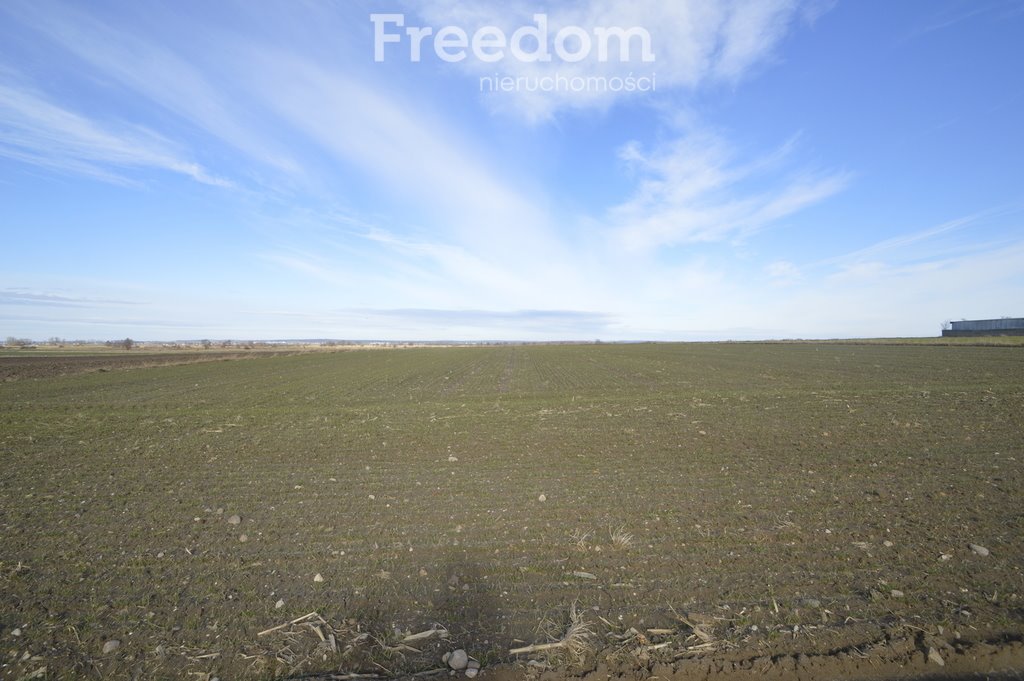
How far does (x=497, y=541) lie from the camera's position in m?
5.61

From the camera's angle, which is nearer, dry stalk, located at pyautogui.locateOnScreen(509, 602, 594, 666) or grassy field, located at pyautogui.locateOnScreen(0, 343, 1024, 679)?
dry stalk, located at pyautogui.locateOnScreen(509, 602, 594, 666)

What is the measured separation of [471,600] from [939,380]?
25904mm

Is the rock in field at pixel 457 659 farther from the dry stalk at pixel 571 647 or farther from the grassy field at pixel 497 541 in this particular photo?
the dry stalk at pixel 571 647

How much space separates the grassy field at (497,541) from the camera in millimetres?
3807

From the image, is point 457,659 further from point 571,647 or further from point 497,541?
point 497,541

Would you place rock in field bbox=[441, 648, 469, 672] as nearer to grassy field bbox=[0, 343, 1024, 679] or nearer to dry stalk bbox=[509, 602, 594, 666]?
grassy field bbox=[0, 343, 1024, 679]

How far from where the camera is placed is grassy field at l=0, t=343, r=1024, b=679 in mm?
A: 3807

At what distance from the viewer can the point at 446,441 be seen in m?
11.2

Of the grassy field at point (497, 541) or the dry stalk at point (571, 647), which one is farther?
the grassy field at point (497, 541)

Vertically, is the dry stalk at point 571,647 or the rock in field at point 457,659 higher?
the dry stalk at point 571,647

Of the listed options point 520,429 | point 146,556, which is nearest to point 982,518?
point 520,429

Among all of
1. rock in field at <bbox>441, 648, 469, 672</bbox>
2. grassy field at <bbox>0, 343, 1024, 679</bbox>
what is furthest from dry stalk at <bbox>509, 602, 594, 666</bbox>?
rock in field at <bbox>441, 648, 469, 672</bbox>

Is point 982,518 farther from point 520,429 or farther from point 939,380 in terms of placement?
point 939,380

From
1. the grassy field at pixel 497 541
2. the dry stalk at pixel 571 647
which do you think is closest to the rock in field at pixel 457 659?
the grassy field at pixel 497 541
